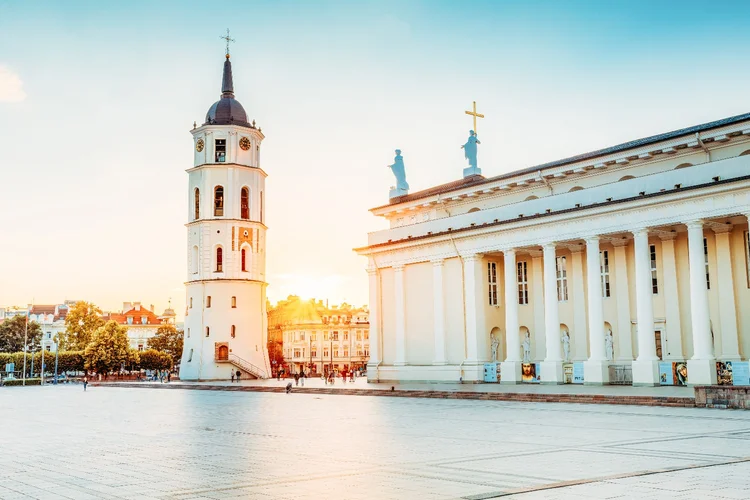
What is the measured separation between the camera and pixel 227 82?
79000 mm

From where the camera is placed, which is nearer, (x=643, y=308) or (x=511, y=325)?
(x=643, y=308)

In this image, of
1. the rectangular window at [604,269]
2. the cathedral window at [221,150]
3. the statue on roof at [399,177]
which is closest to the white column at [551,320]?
the rectangular window at [604,269]

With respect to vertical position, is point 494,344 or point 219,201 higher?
point 219,201

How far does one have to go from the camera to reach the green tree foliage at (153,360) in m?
113

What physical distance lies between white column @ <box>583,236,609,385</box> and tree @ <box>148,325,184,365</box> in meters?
116

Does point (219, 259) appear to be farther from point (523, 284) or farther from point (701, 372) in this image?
point (701, 372)

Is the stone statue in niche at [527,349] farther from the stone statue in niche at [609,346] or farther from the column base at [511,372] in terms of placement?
the stone statue in niche at [609,346]

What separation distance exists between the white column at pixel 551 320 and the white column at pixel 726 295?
8338 mm

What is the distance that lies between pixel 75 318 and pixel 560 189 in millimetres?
98928

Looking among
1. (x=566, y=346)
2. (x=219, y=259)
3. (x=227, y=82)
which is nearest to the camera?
(x=566, y=346)

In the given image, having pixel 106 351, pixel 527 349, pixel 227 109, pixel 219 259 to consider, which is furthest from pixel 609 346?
pixel 106 351

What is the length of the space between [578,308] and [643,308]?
275 inches

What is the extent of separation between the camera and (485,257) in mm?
48031

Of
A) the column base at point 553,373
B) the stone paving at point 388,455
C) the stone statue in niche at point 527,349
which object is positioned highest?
the stone statue in niche at point 527,349
